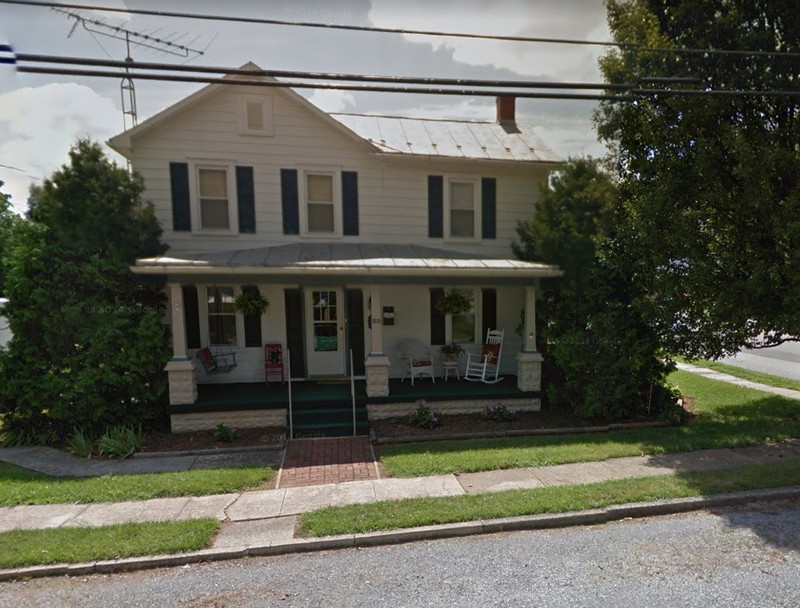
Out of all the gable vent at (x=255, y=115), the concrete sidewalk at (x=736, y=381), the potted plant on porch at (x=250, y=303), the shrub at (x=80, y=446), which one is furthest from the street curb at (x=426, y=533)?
the gable vent at (x=255, y=115)

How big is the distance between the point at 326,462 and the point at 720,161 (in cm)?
747

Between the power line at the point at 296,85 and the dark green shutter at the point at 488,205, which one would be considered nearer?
the power line at the point at 296,85

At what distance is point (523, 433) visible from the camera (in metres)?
7.20

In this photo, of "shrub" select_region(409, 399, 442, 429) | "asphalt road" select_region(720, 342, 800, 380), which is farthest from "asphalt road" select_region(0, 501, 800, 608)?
"asphalt road" select_region(720, 342, 800, 380)

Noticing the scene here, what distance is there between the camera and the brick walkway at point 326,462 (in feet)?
18.4

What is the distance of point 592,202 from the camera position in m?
7.45

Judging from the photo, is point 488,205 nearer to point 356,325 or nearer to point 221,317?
point 356,325

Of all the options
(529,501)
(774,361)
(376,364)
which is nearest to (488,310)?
(376,364)

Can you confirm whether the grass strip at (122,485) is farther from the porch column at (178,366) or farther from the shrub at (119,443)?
the porch column at (178,366)

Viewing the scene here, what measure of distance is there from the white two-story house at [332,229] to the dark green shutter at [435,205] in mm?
26

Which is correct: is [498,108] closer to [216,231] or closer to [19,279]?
[216,231]

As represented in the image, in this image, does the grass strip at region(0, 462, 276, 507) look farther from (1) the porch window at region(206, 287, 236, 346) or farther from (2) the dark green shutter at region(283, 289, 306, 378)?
(1) the porch window at region(206, 287, 236, 346)

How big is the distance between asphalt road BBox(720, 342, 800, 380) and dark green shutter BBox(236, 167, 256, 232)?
14.5 m

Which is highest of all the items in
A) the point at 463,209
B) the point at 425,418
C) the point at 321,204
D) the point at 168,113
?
the point at 168,113
